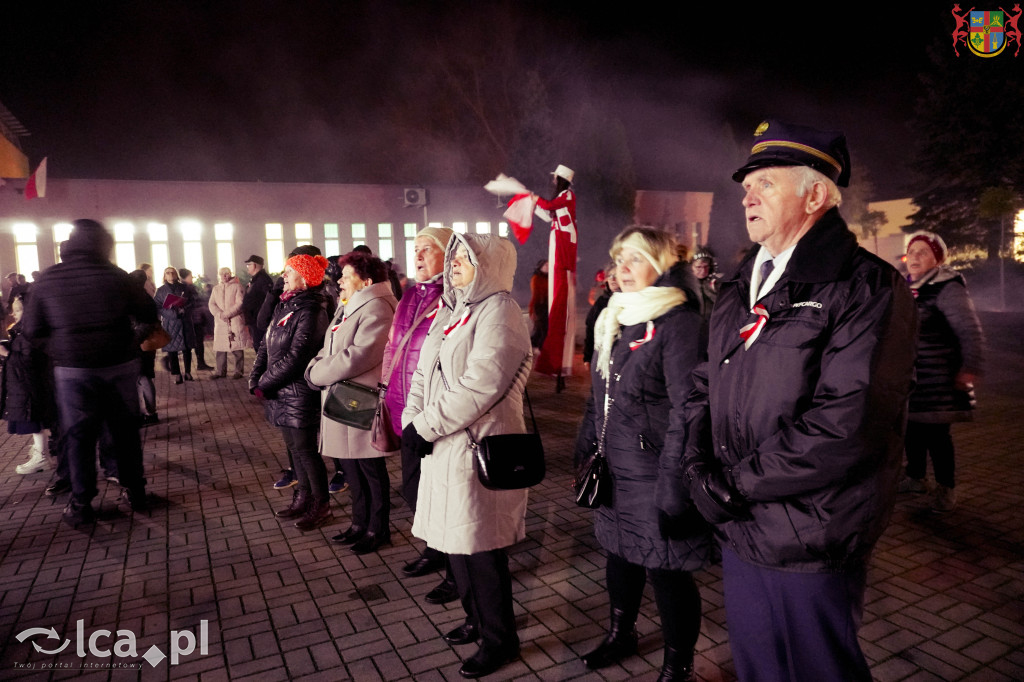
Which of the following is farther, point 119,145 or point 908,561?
point 119,145

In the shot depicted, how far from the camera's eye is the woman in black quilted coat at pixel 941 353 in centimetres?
485

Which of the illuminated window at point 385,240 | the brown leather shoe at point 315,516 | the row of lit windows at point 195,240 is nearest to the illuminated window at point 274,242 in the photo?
the row of lit windows at point 195,240

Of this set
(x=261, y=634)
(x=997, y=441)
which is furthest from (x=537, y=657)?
(x=997, y=441)

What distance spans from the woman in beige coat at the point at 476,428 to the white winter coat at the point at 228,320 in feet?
32.0

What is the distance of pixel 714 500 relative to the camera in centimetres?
202

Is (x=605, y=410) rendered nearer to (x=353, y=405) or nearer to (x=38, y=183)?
(x=353, y=405)

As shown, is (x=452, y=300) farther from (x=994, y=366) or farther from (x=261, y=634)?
(x=994, y=366)

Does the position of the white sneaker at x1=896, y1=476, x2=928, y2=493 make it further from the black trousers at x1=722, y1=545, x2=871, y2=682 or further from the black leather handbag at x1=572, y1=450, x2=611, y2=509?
the black trousers at x1=722, y1=545, x2=871, y2=682

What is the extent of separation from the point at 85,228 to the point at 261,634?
3.62 m

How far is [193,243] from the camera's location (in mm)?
28438

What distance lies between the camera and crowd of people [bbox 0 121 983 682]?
73.7 inches

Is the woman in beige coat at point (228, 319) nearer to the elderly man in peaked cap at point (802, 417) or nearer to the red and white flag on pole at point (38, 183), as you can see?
the elderly man in peaked cap at point (802, 417)

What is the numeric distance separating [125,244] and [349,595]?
28147mm

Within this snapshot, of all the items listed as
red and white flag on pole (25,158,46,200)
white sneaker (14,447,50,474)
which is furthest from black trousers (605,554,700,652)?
red and white flag on pole (25,158,46,200)
